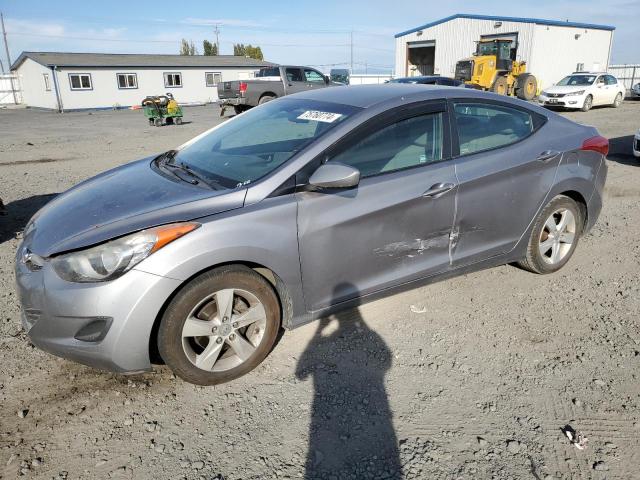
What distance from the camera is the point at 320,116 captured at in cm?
335

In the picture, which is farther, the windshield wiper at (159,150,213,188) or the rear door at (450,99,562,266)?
the rear door at (450,99,562,266)

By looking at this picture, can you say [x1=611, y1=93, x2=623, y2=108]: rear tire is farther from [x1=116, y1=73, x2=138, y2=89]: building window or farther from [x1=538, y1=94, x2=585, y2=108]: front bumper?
[x1=116, y1=73, x2=138, y2=89]: building window

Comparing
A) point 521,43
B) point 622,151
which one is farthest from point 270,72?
point 521,43

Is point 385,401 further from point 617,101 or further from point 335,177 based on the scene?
point 617,101

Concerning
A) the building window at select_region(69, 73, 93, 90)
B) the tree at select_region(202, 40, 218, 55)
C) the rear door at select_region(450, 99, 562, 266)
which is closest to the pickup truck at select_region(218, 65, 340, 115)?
the rear door at select_region(450, 99, 562, 266)

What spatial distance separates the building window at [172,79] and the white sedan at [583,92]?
26.4m

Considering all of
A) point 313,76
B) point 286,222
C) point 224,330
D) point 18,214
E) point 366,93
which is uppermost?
point 313,76

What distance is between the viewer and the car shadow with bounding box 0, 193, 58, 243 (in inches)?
220

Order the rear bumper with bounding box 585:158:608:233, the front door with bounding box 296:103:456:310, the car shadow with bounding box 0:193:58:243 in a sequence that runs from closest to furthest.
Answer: the front door with bounding box 296:103:456:310 → the rear bumper with bounding box 585:158:608:233 → the car shadow with bounding box 0:193:58:243

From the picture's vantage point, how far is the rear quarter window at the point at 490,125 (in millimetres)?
3555

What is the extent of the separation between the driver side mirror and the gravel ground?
112 cm

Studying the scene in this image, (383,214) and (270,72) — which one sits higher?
(270,72)

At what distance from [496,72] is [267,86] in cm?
1194

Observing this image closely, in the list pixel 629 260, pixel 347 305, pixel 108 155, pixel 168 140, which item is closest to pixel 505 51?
pixel 168 140
